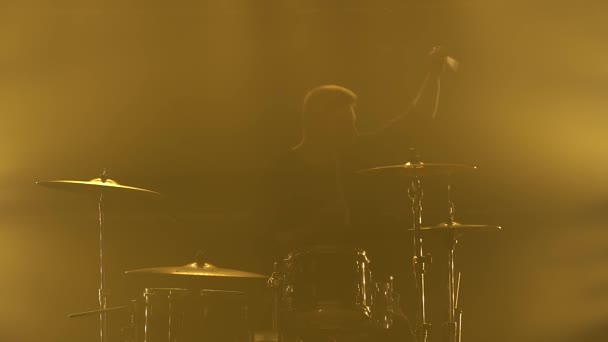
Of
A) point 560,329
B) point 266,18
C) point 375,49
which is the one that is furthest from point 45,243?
point 560,329

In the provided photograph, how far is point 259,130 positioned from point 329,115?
2.90ft

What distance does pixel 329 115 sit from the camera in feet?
15.4

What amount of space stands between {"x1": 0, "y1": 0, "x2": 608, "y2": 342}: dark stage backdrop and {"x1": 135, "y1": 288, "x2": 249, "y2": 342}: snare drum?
1.05 metres

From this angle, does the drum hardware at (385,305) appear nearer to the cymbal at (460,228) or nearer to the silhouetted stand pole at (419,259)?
the silhouetted stand pole at (419,259)

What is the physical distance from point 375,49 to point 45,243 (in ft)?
8.00

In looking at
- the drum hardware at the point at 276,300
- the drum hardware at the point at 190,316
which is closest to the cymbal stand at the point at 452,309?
the drum hardware at the point at 276,300

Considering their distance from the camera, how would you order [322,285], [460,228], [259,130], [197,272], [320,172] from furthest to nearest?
[259,130] → [320,172] → [460,228] → [322,285] → [197,272]

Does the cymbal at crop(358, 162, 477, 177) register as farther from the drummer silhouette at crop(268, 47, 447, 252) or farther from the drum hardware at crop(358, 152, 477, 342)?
Result: the drummer silhouette at crop(268, 47, 447, 252)

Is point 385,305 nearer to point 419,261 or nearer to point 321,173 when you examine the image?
point 419,261

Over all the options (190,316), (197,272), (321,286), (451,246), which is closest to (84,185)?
(197,272)

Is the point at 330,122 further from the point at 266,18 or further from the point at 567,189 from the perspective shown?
the point at 567,189

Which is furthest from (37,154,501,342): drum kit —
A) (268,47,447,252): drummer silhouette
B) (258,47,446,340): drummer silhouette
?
(268,47,447,252): drummer silhouette

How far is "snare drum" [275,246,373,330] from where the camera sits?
4.20m

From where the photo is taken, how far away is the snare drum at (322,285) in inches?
165
